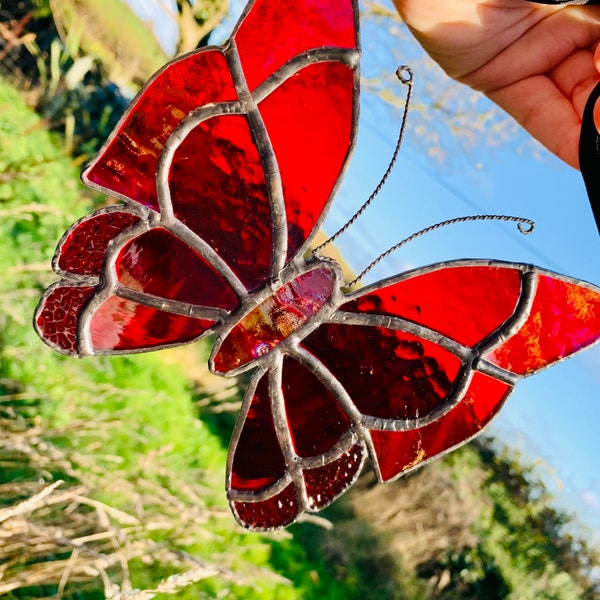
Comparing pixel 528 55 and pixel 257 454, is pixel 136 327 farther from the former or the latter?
pixel 528 55

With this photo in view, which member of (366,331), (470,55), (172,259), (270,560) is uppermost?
(470,55)

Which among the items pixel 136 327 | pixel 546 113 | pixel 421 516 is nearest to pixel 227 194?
pixel 136 327

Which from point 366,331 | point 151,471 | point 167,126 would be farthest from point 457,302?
point 151,471

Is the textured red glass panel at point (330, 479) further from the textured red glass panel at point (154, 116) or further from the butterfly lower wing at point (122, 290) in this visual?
the textured red glass panel at point (154, 116)

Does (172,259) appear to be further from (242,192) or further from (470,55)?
(470,55)

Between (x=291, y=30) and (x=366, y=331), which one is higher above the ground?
(x=291, y=30)

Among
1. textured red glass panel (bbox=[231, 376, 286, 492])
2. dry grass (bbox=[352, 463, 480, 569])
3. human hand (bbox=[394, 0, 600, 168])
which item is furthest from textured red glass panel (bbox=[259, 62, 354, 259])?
dry grass (bbox=[352, 463, 480, 569])

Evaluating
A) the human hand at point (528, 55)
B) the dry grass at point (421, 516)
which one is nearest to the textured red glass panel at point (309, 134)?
the human hand at point (528, 55)
